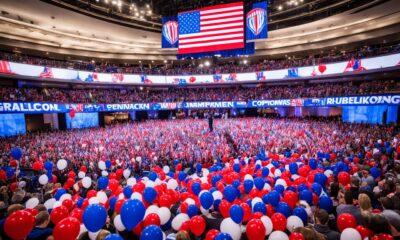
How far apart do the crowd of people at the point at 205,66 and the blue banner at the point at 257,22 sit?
15163 mm

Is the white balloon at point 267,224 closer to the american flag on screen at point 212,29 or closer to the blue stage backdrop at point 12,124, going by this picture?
the american flag on screen at point 212,29

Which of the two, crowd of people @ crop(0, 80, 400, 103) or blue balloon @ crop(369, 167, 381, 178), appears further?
crowd of people @ crop(0, 80, 400, 103)

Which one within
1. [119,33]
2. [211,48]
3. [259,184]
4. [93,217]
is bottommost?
[259,184]

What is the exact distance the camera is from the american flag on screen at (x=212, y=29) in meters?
14.6

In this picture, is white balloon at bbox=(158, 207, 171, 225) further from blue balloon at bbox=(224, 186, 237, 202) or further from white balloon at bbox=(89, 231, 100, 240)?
blue balloon at bbox=(224, 186, 237, 202)

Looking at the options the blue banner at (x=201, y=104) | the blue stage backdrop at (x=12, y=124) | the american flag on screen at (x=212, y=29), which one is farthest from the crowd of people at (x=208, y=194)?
the blue stage backdrop at (x=12, y=124)

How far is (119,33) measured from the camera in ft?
81.7

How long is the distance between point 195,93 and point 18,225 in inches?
1326

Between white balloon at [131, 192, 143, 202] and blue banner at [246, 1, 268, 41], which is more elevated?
blue banner at [246, 1, 268, 41]

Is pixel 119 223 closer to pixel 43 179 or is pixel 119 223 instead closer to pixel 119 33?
pixel 43 179

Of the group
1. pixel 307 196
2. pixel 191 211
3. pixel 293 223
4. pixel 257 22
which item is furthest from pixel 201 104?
pixel 293 223

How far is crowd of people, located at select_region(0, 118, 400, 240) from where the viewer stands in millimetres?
3902

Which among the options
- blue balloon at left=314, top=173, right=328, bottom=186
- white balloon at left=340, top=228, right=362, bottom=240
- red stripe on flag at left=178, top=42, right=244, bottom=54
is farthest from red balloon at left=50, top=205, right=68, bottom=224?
red stripe on flag at left=178, top=42, right=244, bottom=54

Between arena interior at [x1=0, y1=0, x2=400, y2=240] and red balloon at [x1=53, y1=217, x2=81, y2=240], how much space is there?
2 centimetres
